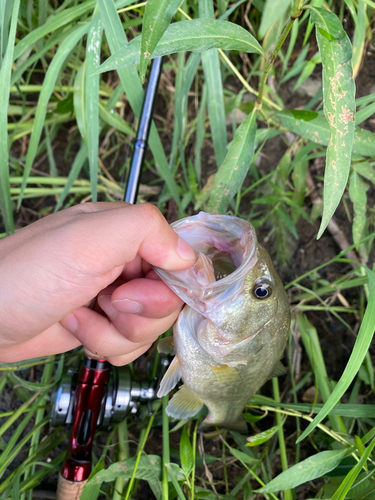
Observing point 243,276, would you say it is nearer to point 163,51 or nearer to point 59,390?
point 163,51

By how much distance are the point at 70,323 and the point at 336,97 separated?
47.8 inches

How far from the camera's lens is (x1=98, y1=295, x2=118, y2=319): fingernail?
1.45 meters

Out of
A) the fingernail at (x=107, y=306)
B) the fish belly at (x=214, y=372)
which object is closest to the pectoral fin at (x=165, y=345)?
the fish belly at (x=214, y=372)

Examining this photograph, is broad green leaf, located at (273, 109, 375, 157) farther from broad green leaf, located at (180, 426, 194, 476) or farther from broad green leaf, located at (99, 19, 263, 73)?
broad green leaf, located at (180, 426, 194, 476)

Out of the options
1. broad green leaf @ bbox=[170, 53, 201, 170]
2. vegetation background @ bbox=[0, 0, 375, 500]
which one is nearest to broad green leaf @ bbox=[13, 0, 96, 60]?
vegetation background @ bbox=[0, 0, 375, 500]

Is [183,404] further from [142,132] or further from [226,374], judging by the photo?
[142,132]

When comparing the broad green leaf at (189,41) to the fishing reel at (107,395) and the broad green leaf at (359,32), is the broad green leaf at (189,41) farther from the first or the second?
the fishing reel at (107,395)

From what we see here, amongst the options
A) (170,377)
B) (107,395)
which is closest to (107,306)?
(170,377)

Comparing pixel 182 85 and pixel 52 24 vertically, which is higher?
pixel 52 24

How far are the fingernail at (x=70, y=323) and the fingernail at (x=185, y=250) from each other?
2.02ft

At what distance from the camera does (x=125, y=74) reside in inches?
58.0

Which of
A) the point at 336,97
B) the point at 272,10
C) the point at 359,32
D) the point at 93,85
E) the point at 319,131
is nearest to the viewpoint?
the point at 336,97

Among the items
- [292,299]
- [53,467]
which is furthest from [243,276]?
[53,467]

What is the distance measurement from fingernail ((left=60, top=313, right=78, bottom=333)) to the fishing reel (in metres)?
0.13
